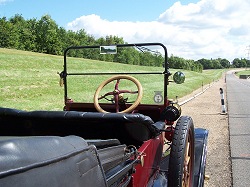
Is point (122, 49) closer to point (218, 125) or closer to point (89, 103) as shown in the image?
point (89, 103)

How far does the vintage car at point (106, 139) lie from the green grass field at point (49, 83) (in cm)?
3

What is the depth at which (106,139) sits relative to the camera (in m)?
2.85

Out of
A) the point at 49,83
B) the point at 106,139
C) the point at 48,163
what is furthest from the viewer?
the point at 49,83

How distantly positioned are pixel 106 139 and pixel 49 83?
707 inches

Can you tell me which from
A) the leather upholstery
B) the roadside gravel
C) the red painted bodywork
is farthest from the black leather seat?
the roadside gravel

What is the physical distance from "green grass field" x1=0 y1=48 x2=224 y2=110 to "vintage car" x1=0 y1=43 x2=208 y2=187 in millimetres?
34

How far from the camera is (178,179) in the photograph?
3.01 meters

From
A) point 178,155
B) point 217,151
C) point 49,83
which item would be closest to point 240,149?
point 217,151

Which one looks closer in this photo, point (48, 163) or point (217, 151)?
point (48, 163)

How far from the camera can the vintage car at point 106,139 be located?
1.25 meters

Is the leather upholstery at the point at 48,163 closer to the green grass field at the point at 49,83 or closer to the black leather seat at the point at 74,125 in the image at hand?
the black leather seat at the point at 74,125

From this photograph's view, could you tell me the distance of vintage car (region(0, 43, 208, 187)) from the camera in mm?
1248

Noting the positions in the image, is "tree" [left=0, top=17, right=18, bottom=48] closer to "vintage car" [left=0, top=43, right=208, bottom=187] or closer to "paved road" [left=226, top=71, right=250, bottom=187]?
"paved road" [left=226, top=71, right=250, bottom=187]

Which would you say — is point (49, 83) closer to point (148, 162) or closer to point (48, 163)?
point (148, 162)
